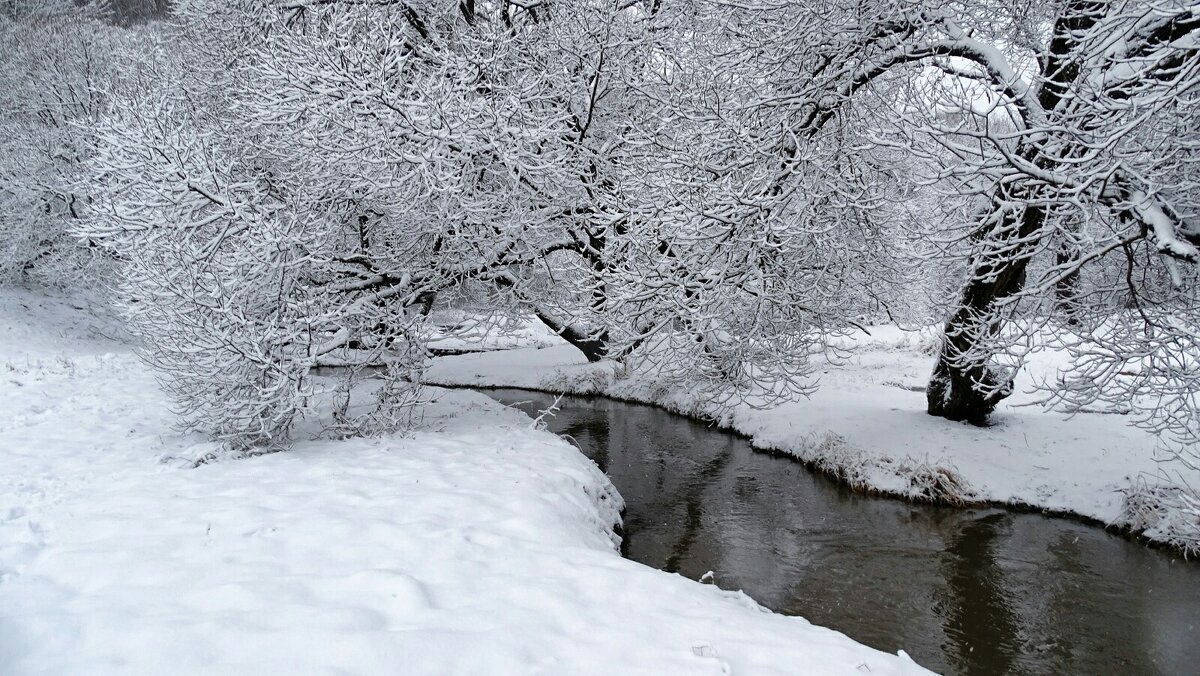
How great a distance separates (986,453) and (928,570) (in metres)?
3.67

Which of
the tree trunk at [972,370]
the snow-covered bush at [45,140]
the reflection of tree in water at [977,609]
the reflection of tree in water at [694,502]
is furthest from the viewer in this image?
the snow-covered bush at [45,140]

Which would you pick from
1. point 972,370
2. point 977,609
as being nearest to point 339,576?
point 977,609

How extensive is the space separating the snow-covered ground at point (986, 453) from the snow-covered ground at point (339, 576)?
4.49 metres

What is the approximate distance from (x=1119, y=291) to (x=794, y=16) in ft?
16.2

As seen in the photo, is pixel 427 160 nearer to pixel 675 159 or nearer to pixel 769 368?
pixel 675 159

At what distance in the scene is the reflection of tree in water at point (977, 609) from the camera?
18.8 feet

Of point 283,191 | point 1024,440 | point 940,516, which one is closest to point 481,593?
point 940,516

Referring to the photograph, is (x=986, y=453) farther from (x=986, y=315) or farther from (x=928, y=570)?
(x=928, y=570)

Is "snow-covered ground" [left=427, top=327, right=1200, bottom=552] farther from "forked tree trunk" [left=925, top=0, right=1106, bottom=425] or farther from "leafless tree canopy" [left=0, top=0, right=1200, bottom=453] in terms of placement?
"leafless tree canopy" [left=0, top=0, right=1200, bottom=453]

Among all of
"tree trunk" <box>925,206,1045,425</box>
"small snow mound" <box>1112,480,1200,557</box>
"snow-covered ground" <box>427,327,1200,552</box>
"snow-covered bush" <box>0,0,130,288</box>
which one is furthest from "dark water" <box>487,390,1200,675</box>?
"snow-covered bush" <box>0,0,130,288</box>

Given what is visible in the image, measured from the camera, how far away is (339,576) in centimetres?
466

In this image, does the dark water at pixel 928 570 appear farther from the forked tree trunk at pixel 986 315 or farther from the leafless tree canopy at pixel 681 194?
the forked tree trunk at pixel 986 315

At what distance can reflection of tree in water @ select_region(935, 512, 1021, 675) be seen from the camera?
18.8 feet

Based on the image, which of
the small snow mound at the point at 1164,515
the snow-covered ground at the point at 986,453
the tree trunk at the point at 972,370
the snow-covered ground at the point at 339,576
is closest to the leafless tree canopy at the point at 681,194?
the tree trunk at the point at 972,370
